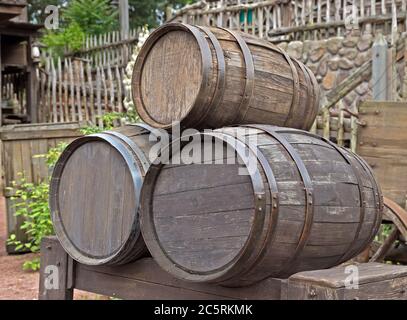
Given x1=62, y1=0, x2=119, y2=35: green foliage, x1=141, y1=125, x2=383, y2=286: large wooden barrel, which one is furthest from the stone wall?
x1=62, y1=0, x2=119, y2=35: green foliage

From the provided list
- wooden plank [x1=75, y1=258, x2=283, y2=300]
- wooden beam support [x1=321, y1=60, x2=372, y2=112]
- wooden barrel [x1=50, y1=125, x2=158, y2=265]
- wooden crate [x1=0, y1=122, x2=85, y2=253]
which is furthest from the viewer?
wooden crate [x1=0, y1=122, x2=85, y2=253]

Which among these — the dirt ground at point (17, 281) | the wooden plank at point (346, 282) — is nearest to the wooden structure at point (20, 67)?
the dirt ground at point (17, 281)

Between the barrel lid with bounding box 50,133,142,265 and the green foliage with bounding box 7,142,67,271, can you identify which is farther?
the green foliage with bounding box 7,142,67,271

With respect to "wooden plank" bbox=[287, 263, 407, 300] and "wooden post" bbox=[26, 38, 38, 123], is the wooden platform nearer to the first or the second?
"wooden plank" bbox=[287, 263, 407, 300]

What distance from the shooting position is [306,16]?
11.2 meters

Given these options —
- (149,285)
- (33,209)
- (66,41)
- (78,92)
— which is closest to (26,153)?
(33,209)

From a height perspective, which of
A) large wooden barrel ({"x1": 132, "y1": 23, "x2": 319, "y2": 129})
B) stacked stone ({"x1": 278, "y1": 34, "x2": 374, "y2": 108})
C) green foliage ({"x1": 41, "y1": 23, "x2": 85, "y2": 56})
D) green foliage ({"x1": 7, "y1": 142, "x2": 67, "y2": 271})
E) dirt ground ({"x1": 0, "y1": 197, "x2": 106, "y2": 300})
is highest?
green foliage ({"x1": 41, "y1": 23, "x2": 85, "y2": 56})

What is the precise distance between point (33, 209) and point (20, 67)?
324 inches

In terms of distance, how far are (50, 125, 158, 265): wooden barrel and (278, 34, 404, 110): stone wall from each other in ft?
22.4

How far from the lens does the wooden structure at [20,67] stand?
13.5 meters

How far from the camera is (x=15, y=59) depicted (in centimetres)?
1388

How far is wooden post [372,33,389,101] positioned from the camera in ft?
21.6

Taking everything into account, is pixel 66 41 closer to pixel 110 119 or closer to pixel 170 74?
pixel 110 119
